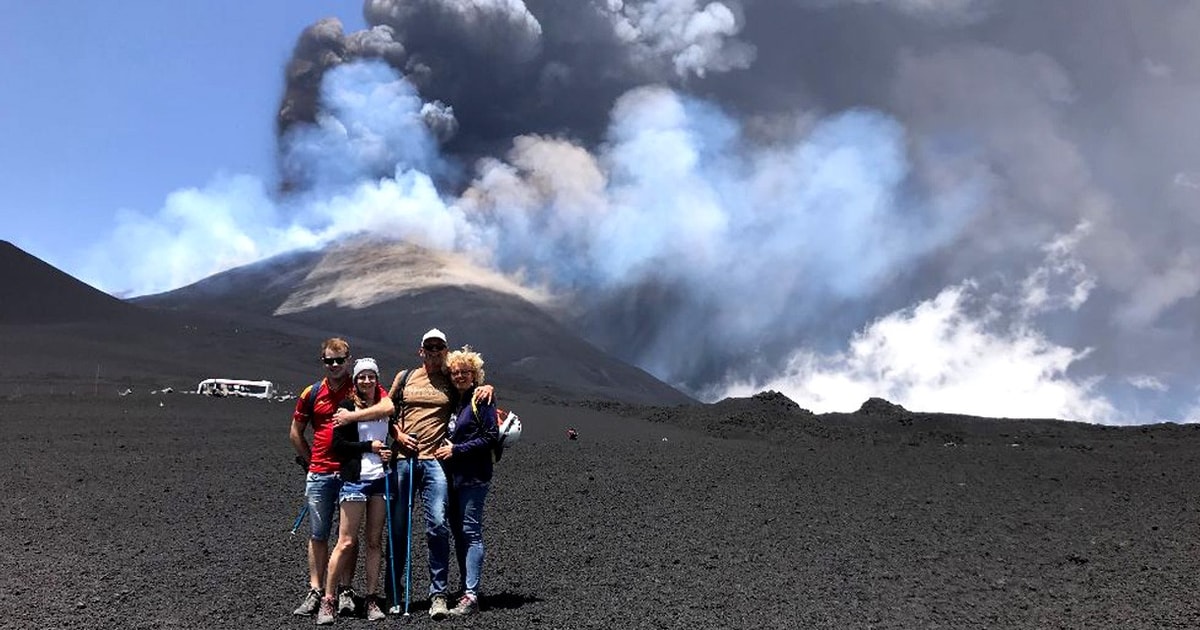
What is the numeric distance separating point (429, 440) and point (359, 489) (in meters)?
0.54

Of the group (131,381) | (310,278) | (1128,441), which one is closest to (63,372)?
(131,381)

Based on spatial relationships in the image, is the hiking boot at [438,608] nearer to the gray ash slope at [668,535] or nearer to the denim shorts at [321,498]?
the gray ash slope at [668,535]

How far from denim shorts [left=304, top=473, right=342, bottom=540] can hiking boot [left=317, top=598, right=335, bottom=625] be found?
0.41m

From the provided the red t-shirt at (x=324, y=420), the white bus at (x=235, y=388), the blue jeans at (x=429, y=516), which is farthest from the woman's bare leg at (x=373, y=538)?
the white bus at (x=235, y=388)

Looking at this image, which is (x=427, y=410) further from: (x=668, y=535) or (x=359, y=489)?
(x=668, y=535)

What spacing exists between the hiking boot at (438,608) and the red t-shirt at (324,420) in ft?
3.57

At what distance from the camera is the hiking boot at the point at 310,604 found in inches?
243

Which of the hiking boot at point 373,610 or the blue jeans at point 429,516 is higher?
the blue jeans at point 429,516

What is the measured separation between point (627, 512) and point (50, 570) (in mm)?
6614

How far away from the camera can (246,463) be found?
15.5m

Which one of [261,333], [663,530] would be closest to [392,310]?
[261,333]

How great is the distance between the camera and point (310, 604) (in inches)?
244

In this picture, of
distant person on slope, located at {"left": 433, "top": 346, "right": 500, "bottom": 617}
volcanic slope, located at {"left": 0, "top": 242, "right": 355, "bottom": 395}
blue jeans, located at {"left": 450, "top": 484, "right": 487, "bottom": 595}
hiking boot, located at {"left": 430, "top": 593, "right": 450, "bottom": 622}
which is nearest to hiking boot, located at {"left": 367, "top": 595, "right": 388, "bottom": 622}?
hiking boot, located at {"left": 430, "top": 593, "right": 450, "bottom": 622}

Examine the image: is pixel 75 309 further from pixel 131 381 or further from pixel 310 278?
pixel 310 278
